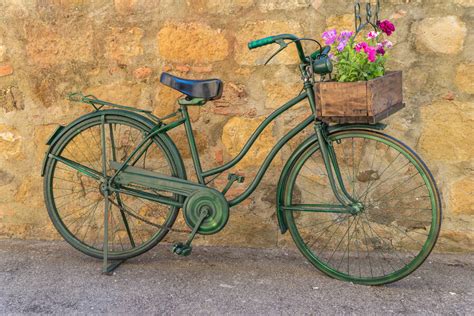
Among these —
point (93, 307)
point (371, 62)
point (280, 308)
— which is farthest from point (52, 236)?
point (371, 62)

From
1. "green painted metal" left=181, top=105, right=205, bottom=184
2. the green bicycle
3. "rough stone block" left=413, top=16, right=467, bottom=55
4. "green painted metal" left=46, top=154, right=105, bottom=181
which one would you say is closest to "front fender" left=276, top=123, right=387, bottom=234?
the green bicycle

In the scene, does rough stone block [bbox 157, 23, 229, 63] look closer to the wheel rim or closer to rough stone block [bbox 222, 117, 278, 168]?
rough stone block [bbox 222, 117, 278, 168]

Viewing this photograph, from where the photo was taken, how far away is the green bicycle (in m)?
3.13

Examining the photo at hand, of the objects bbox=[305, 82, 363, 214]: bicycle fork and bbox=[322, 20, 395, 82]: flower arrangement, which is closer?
bbox=[322, 20, 395, 82]: flower arrangement

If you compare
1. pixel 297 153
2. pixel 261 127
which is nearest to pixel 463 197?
pixel 297 153

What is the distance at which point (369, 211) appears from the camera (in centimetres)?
365

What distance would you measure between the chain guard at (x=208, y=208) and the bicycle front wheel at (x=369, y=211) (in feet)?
1.63

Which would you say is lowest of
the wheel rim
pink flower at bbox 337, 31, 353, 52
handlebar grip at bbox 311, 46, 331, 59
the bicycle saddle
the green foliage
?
the wheel rim

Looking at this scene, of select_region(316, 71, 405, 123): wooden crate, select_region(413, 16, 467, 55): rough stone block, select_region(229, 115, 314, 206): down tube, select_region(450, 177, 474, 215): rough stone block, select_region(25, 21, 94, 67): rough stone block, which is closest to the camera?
select_region(316, 71, 405, 123): wooden crate

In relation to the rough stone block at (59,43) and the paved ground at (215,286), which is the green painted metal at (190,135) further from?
the rough stone block at (59,43)

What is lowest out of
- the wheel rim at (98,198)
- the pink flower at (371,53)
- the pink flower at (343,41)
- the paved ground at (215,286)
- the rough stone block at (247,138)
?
the paved ground at (215,286)

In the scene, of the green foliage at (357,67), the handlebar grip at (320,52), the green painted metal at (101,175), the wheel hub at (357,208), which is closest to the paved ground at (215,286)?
the green painted metal at (101,175)

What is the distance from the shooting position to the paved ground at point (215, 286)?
2.94 meters

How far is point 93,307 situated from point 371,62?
6.31ft
